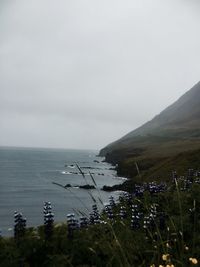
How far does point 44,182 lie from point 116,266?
109m

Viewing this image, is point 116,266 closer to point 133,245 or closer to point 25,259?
point 133,245

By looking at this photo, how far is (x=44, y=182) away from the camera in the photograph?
11419cm

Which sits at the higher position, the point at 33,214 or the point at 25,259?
the point at 25,259

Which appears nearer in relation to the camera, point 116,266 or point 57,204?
point 116,266

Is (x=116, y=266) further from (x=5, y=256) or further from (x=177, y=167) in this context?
(x=177, y=167)

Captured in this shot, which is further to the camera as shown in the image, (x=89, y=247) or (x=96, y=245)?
(x=96, y=245)

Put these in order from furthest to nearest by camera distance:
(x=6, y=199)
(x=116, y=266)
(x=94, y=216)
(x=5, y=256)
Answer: (x=6, y=199)
(x=94, y=216)
(x=5, y=256)
(x=116, y=266)

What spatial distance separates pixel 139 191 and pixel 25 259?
13.9ft

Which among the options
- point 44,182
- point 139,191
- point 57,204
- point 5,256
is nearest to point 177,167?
point 57,204

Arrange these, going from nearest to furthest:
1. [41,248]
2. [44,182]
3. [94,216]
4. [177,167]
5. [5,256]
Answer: [5,256] → [41,248] → [94,216] → [177,167] → [44,182]

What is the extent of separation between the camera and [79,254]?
6941mm

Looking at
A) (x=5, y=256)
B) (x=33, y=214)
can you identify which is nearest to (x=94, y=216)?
(x=5, y=256)

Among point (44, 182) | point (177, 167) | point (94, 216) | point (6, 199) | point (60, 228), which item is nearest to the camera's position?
Answer: point (60, 228)

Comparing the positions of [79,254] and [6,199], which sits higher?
[79,254]
